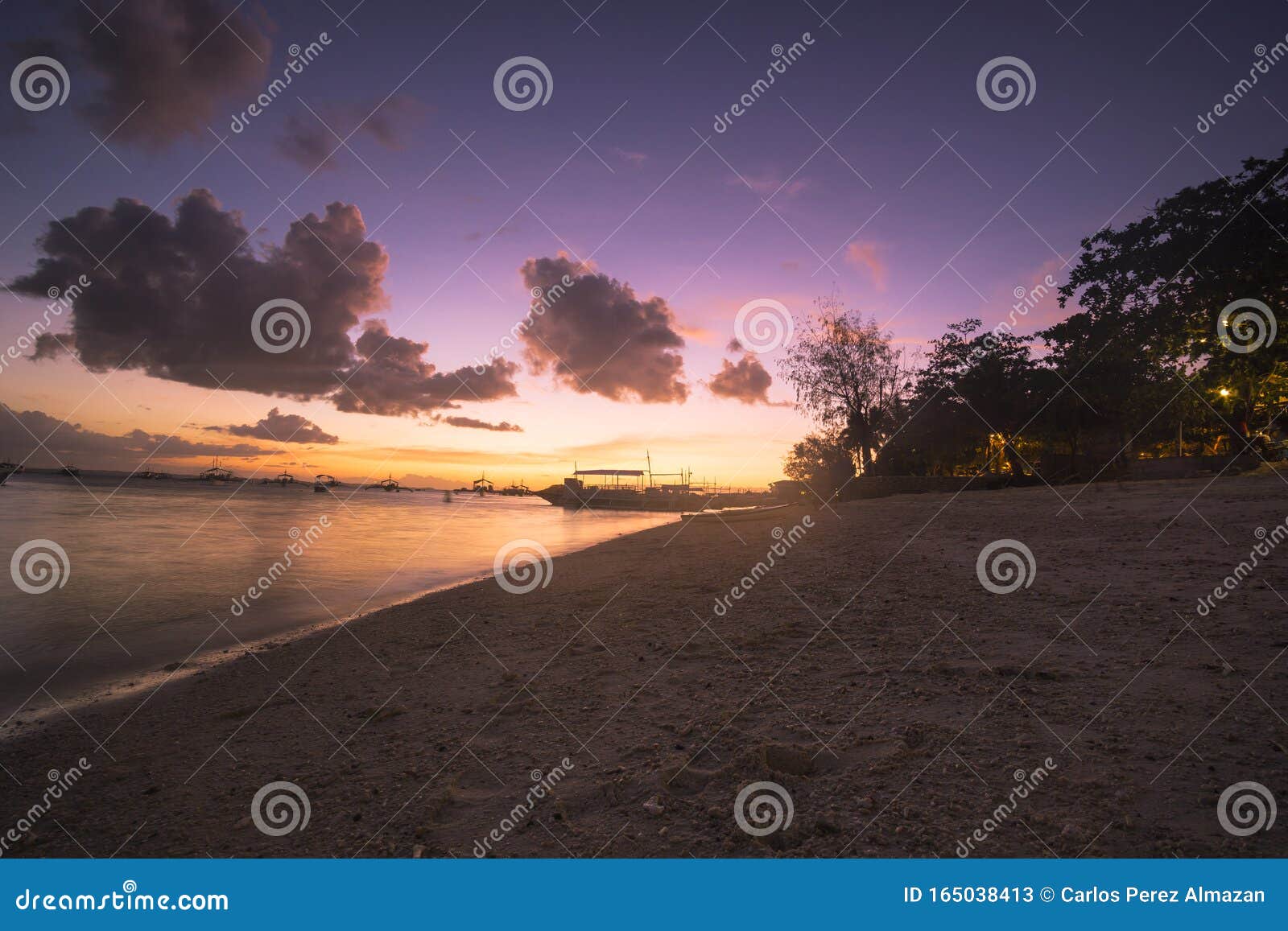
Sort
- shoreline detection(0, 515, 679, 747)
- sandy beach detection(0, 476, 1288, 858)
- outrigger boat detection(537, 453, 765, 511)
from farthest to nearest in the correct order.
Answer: outrigger boat detection(537, 453, 765, 511), shoreline detection(0, 515, 679, 747), sandy beach detection(0, 476, 1288, 858)

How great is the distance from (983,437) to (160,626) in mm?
44656

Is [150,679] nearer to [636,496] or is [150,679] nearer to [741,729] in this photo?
[741,729]

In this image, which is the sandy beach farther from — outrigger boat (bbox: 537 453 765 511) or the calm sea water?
outrigger boat (bbox: 537 453 765 511)

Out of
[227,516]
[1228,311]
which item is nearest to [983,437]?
[1228,311]

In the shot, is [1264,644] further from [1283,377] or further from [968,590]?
[1283,377]

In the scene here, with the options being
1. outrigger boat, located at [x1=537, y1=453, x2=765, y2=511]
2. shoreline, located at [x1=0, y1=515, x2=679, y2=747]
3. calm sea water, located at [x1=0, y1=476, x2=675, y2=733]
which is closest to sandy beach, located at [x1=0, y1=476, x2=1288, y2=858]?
shoreline, located at [x1=0, y1=515, x2=679, y2=747]

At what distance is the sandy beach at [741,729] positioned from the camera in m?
3.07

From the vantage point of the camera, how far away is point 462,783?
3826 mm

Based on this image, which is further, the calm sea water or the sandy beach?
the calm sea water

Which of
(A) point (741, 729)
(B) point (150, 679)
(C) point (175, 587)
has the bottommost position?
(C) point (175, 587)

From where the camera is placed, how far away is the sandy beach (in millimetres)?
3070

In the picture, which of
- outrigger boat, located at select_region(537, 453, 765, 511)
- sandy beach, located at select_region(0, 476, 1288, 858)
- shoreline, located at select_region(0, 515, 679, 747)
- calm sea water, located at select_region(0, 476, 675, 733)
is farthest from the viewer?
outrigger boat, located at select_region(537, 453, 765, 511)

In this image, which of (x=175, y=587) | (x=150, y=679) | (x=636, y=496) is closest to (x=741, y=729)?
(x=150, y=679)

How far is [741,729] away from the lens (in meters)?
4.25
